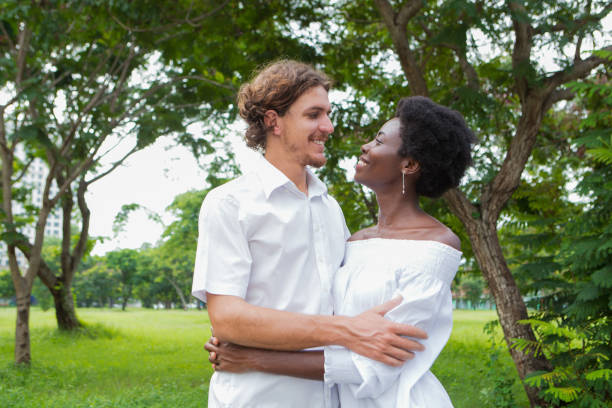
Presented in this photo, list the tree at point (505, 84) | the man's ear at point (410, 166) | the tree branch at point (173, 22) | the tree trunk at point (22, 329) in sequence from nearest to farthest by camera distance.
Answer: the man's ear at point (410, 166) < the tree at point (505, 84) < the tree branch at point (173, 22) < the tree trunk at point (22, 329)

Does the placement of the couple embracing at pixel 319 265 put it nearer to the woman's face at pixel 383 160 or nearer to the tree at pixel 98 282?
the woman's face at pixel 383 160

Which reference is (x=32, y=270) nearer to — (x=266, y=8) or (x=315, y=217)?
(x=266, y=8)

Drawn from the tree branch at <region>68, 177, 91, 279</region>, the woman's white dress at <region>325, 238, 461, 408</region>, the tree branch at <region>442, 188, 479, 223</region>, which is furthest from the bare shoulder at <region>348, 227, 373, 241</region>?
the tree branch at <region>68, 177, 91, 279</region>

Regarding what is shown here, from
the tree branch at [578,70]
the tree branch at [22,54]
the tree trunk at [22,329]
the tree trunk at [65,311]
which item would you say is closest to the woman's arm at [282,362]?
the tree branch at [578,70]

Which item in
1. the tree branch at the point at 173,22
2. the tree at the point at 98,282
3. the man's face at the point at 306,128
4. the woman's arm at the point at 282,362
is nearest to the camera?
the woman's arm at the point at 282,362

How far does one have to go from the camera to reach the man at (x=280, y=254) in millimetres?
1930

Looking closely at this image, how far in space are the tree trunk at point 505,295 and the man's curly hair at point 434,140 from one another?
16.2 feet

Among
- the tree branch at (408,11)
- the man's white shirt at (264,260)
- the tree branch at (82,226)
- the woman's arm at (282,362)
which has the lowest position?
the woman's arm at (282,362)

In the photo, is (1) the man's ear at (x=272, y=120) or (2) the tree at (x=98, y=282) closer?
(1) the man's ear at (x=272, y=120)

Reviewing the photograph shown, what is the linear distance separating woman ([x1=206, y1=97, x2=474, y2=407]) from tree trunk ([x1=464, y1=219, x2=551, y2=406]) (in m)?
4.92

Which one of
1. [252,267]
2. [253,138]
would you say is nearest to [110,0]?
[253,138]

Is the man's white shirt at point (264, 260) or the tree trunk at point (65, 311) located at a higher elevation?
the man's white shirt at point (264, 260)

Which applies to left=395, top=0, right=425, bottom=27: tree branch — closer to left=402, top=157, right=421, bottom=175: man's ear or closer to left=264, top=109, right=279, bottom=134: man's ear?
left=402, top=157, right=421, bottom=175: man's ear

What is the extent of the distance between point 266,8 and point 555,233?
5.17 metres
